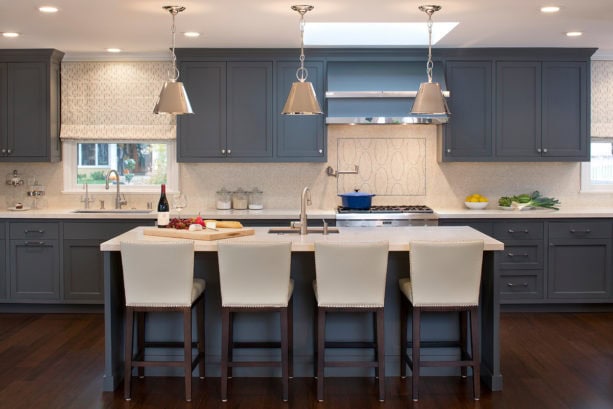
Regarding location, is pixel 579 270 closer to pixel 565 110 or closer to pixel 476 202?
pixel 476 202

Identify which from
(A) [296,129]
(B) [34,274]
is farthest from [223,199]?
(B) [34,274]

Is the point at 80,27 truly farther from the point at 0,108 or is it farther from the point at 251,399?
the point at 251,399

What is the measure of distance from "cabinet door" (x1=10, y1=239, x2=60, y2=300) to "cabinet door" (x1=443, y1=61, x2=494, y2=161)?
12.2ft

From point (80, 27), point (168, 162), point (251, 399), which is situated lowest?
point (251, 399)

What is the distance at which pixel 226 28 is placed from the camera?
5.95 metres

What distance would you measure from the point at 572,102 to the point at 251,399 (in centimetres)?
432

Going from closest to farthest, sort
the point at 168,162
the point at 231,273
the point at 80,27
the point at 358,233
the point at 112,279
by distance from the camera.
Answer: the point at 231,273, the point at 112,279, the point at 358,233, the point at 80,27, the point at 168,162

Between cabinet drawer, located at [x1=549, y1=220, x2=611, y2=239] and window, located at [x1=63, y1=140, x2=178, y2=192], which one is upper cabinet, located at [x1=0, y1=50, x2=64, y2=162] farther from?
cabinet drawer, located at [x1=549, y1=220, x2=611, y2=239]

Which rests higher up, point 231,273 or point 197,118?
point 197,118

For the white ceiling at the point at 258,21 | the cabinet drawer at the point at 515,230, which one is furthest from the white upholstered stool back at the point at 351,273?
the cabinet drawer at the point at 515,230

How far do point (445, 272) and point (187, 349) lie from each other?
157 cm

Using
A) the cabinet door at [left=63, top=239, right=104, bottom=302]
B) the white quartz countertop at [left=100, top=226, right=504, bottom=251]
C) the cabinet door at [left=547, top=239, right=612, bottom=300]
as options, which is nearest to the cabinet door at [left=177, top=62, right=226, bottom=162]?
the cabinet door at [left=63, top=239, right=104, bottom=302]

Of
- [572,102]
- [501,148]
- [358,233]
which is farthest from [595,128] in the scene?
[358,233]

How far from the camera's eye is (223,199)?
7.26 m
